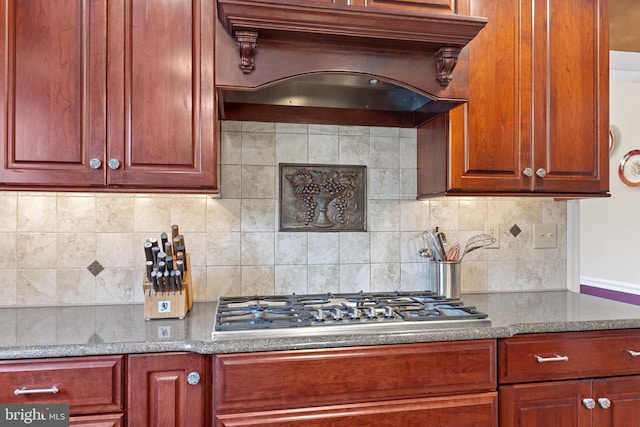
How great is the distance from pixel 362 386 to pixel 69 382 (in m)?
0.91

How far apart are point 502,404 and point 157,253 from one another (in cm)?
137

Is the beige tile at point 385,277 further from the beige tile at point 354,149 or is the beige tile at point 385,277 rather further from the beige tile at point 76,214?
the beige tile at point 76,214

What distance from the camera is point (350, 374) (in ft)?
4.42

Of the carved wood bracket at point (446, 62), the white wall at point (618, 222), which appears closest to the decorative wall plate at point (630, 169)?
the white wall at point (618, 222)

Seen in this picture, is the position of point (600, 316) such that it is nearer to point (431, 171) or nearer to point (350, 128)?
point (431, 171)

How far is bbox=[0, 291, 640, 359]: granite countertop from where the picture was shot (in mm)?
1259

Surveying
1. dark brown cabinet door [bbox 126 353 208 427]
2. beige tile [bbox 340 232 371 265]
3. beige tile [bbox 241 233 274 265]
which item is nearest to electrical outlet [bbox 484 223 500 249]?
beige tile [bbox 340 232 371 265]

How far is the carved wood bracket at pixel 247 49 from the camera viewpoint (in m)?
1.45

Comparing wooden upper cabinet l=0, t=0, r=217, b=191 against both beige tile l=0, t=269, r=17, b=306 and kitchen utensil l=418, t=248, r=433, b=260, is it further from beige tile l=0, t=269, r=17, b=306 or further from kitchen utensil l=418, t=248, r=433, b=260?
kitchen utensil l=418, t=248, r=433, b=260

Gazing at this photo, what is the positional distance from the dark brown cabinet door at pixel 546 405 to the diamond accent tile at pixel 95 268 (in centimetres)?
170

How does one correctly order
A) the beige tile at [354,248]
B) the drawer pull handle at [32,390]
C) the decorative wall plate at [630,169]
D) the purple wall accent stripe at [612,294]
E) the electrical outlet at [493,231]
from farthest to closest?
the decorative wall plate at [630,169] < the purple wall accent stripe at [612,294] < the electrical outlet at [493,231] < the beige tile at [354,248] < the drawer pull handle at [32,390]

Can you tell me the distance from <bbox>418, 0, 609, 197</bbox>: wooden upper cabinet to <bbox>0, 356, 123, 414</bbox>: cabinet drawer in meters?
1.43

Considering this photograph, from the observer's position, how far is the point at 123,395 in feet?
4.17

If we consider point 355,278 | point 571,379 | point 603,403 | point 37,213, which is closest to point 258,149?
point 355,278
